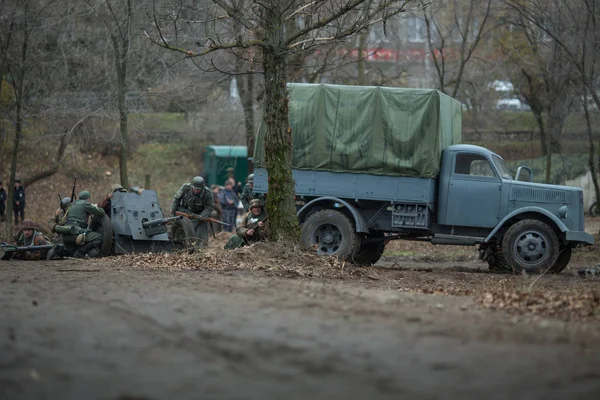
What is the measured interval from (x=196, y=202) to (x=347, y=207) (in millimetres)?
3556

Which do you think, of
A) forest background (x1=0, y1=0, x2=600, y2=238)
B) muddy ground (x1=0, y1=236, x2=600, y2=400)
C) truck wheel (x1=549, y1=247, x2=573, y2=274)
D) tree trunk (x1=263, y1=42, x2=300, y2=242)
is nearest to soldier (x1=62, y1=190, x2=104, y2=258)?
forest background (x1=0, y1=0, x2=600, y2=238)

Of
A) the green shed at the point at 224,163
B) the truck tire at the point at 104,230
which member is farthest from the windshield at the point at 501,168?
the green shed at the point at 224,163

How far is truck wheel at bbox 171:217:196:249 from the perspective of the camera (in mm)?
18656

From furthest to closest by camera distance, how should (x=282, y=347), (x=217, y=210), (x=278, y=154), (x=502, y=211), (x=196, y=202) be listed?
(x=217, y=210)
(x=196, y=202)
(x=502, y=211)
(x=278, y=154)
(x=282, y=347)

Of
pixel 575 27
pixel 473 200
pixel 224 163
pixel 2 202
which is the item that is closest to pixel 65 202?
pixel 473 200

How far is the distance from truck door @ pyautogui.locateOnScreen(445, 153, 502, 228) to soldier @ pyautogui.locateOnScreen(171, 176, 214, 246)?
16.6 feet

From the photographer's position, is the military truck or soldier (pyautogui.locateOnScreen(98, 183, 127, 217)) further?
soldier (pyautogui.locateOnScreen(98, 183, 127, 217))

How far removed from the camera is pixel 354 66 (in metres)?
37.0

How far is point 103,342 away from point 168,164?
120 feet

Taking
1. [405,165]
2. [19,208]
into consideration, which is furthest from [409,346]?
[19,208]

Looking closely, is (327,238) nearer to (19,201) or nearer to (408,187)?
(408,187)

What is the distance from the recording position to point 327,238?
59.6 ft

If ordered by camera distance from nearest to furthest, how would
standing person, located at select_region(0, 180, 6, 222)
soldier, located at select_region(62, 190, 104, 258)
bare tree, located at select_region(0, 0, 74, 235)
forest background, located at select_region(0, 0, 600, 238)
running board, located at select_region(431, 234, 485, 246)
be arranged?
soldier, located at select_region(62, 190, 104, 258)
running board, located at select_region(431, 234, 485, 246)
forest background, located at select_region(0, 0, 600, 238)
bare tree, located at select_region(0, 0, 74, 235)
standing person, located at select_region(0, 180, 6, 222)

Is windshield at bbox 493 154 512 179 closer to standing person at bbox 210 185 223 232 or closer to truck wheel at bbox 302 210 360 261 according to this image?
truck wheel at bbox 302 210 360 261
